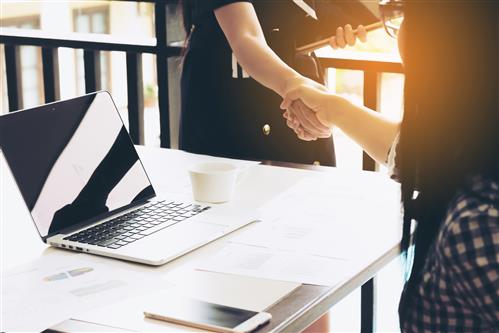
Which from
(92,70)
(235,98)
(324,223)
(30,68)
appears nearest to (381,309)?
(235,98)

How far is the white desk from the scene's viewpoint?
117cm

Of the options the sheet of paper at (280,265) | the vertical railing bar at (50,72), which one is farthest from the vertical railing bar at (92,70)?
the sheet of paper at (280,265)

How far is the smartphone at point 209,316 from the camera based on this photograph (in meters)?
1.09

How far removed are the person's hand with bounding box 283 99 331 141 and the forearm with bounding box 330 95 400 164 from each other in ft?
0.46

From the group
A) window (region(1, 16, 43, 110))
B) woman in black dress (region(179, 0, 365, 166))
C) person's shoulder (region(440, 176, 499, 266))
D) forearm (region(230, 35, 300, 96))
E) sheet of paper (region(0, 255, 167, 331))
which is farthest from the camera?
window (region(1, 16, 43, 110))

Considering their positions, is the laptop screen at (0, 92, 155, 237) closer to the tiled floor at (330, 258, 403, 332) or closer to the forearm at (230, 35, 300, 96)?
the forearm at (230, 35, 300, 96)

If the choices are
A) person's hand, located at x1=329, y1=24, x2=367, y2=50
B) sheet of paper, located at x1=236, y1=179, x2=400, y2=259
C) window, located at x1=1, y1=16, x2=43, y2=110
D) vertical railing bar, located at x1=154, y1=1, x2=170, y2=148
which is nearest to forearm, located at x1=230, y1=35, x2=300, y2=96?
person's hand, located at x1=329, y1=24, x2=367, y2=50

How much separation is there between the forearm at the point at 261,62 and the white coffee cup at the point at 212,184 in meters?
0.40

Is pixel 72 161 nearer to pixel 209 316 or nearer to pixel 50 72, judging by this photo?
pixel 209 316

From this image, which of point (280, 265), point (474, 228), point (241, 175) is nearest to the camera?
point (474, 228)

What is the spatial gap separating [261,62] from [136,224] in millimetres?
670

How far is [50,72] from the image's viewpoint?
2.95 metres

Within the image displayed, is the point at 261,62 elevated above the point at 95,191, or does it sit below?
above

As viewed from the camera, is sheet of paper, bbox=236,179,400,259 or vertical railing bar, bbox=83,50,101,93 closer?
sheet of paper, bbox=236,179,400,259
